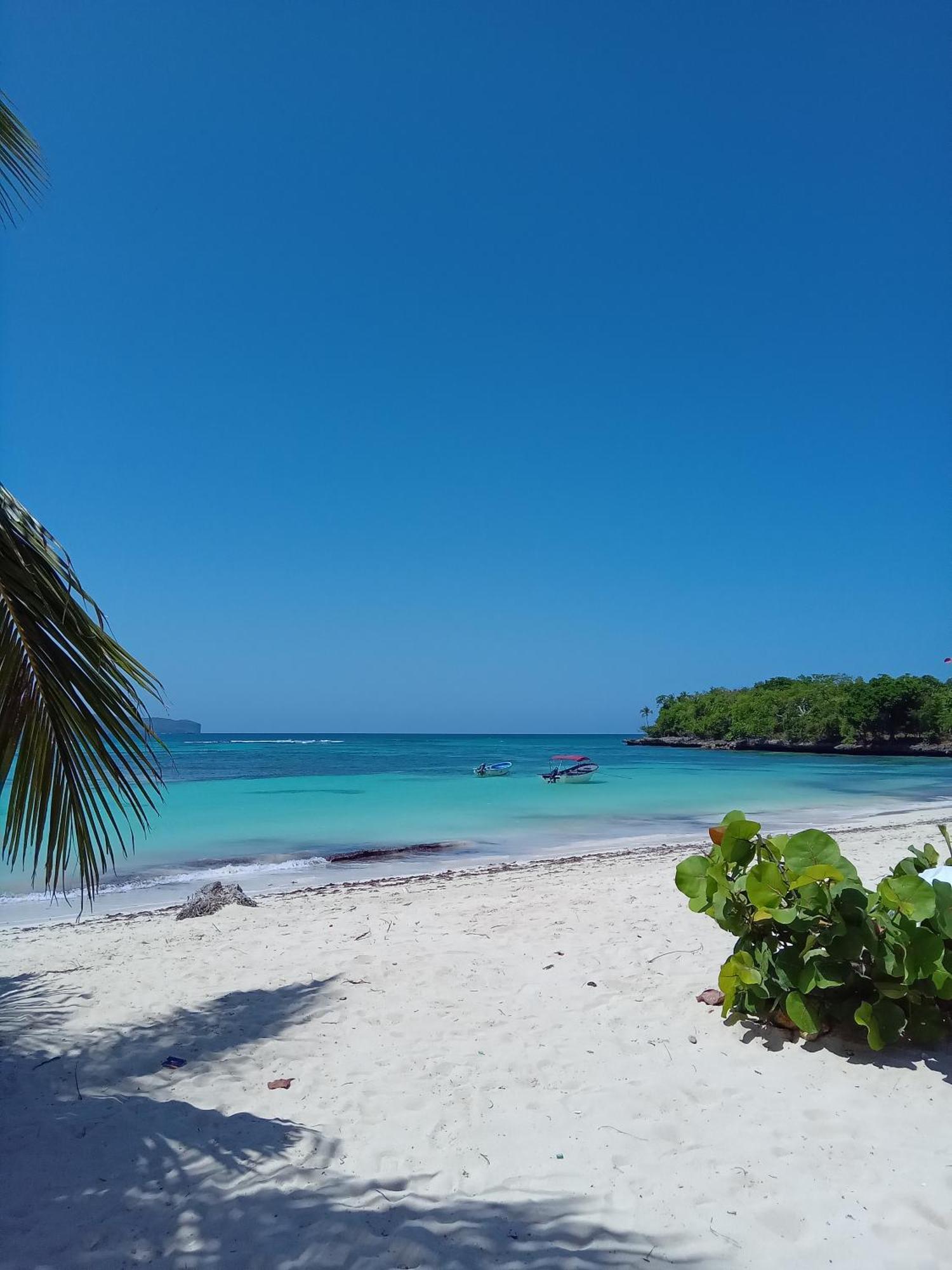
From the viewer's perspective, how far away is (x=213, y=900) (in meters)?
9.12

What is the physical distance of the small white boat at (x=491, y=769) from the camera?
39.7 meters

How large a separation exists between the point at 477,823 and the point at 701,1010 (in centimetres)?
1585

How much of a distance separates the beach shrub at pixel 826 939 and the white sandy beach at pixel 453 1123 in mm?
217

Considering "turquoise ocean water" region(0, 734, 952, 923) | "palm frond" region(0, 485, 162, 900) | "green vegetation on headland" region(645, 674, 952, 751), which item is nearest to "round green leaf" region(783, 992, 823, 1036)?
"palm frond" region(0, 485, 162, 900)

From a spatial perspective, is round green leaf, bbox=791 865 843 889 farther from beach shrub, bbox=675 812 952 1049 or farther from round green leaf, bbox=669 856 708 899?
round green leaf, bbox=669 856 708 899

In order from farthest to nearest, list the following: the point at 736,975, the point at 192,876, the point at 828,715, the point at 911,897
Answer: the point at 828,715, the point at 192,876, the point at 736,975, the point at 911,897

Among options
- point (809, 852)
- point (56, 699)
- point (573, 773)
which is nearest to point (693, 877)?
point (809, 852)

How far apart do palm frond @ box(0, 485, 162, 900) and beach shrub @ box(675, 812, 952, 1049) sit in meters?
2.99

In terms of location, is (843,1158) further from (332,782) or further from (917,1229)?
(332,782)

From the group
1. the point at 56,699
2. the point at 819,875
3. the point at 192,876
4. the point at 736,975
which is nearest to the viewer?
the point at 56,699

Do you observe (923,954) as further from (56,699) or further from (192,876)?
(192,876)

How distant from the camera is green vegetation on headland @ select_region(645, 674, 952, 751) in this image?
68.3 m

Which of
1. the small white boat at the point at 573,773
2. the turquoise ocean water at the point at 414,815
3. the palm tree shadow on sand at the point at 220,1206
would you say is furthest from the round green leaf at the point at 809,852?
the small white boat at the point at 573,773

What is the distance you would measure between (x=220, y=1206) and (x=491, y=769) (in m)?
38.3
